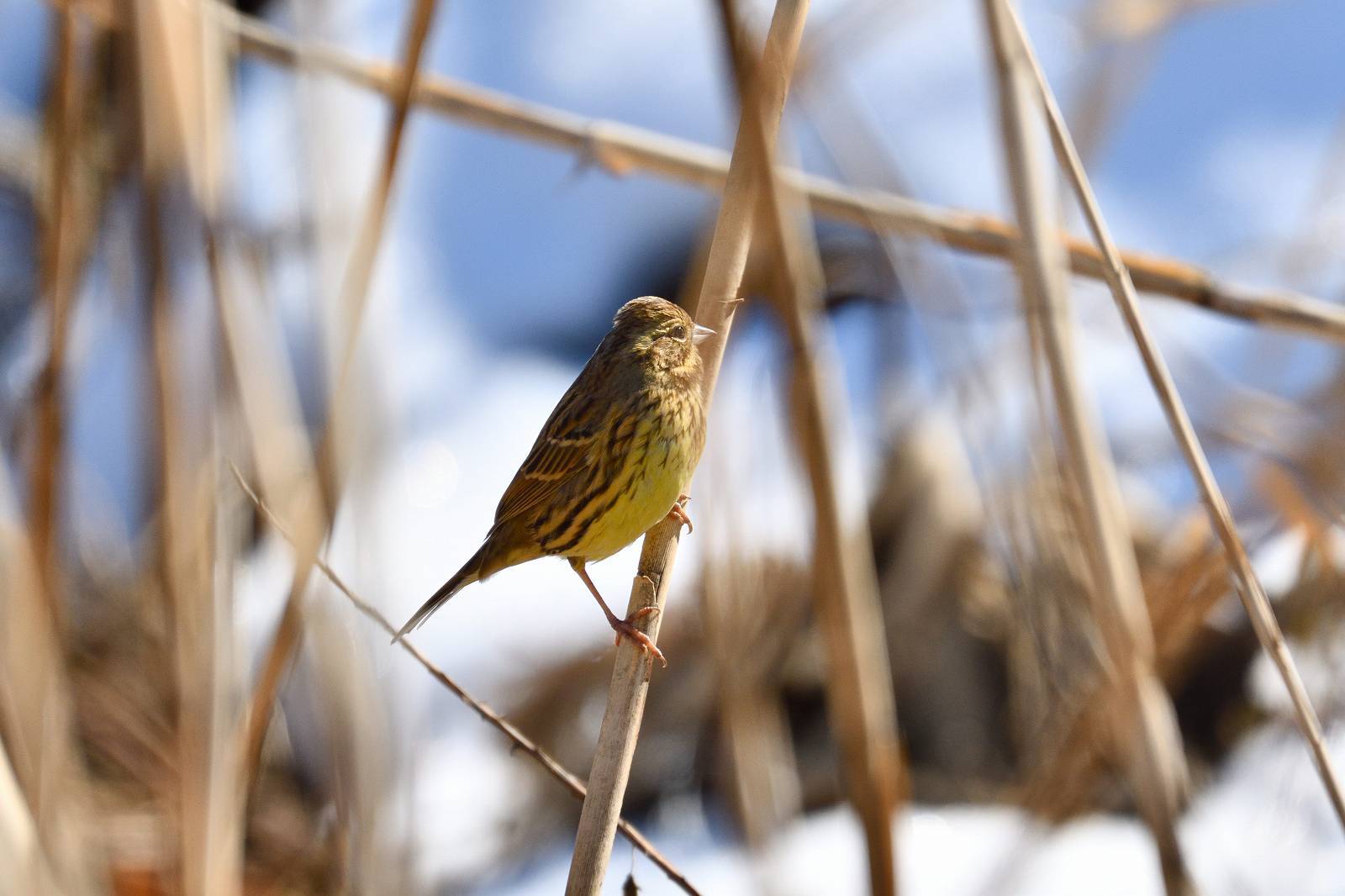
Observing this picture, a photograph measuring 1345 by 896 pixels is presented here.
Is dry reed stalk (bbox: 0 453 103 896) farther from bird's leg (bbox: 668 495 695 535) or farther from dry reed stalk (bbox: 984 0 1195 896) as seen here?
bird's leg (bbox: 668 495 695 535)

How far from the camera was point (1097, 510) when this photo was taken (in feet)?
4.27

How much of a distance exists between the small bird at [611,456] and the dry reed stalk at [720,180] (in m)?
0.44

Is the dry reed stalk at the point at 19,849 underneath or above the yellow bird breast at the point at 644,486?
underneath

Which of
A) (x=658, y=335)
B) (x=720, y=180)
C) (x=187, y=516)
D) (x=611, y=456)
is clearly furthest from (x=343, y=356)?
(x=658, y=335)

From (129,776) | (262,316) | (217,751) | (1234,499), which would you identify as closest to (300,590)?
(217,751)

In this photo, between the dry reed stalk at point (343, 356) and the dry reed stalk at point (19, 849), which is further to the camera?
the dry reed stalk at point (343, 356)

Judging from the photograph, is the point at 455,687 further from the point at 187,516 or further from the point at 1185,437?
the point at 1185,437

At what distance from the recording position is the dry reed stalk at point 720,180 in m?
2.29

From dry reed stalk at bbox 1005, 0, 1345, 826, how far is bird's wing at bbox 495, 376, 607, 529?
170cm

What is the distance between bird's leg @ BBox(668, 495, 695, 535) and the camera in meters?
2.52

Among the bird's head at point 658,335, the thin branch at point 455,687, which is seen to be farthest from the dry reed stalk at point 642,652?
the bird's head at point 658,335

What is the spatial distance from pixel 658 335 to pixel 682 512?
0.59 metres

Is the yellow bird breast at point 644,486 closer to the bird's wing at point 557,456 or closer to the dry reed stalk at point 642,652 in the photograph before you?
the bird's wing at point 557,456

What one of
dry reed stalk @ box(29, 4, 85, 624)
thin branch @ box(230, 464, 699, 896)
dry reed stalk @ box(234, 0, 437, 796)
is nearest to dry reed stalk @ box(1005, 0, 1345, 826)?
dry reed stalk @ box(234, 0, 437, 796)
